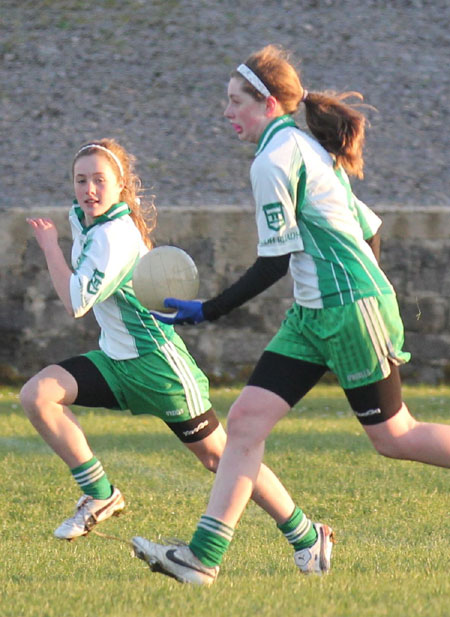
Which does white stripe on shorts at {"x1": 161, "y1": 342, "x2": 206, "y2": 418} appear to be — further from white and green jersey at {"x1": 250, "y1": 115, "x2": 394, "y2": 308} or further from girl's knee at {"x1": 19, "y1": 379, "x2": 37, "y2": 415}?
white and green jersey at {"x1": 250, "y1": 115, "x2": 394, "y2": 308}

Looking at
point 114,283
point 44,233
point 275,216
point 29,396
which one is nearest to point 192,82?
point 44,233

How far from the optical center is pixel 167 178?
18031 mm

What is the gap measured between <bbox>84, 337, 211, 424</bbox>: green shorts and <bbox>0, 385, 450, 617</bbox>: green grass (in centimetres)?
76

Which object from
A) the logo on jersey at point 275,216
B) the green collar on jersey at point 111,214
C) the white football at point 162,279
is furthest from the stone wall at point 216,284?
the logo on jersey at point 275,216

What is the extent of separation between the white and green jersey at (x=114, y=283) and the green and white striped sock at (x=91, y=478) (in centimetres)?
56

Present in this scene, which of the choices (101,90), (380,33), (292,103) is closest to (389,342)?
(292,103)

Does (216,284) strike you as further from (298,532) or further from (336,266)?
(336,266)

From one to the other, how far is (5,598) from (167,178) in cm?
1388

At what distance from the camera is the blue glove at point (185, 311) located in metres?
4.71

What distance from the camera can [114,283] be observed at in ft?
18.7

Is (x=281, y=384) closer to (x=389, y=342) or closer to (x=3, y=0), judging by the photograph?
(x=389, y=342)

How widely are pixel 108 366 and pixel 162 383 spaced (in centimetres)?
30

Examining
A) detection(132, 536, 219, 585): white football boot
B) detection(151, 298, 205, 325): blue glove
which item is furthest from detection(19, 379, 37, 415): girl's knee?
detection(132, 536, 219, 585): white football boot

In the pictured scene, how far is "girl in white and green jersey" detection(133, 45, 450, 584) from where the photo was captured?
4641mm
